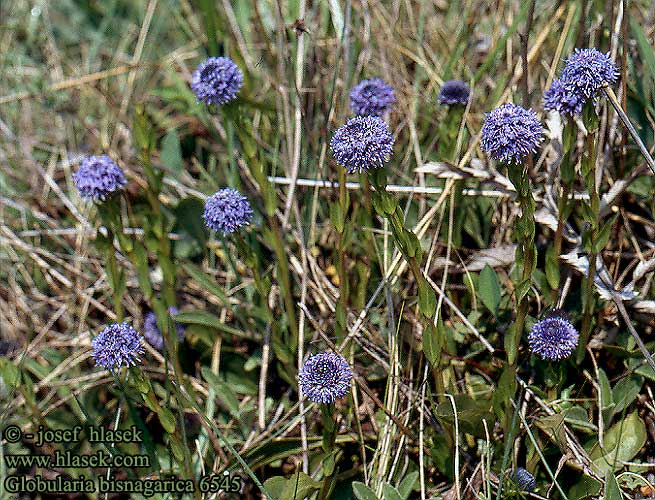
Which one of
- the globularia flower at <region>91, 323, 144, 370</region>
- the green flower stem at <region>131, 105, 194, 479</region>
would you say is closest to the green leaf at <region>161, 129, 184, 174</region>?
the green flower stem at <region>131, 105, 194, 479</region>

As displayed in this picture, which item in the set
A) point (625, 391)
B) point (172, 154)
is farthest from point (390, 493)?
point (172, 154)

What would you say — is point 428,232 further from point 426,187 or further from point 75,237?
point 75,237

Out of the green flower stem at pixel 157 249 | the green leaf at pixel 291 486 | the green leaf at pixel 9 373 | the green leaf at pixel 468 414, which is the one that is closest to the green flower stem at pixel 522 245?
the green leaf at pixel 468 414

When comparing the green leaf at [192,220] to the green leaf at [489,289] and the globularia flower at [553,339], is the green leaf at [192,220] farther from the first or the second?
the globularia flower at [553,339]

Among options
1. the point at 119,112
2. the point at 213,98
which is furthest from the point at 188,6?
the point at 213,98

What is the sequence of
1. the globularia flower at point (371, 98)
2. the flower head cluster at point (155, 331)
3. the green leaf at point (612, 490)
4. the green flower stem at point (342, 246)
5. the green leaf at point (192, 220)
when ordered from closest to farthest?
the green leaf at point (612, 490) → the green flower stem at point (342, 246) → the globularia flower at point (371, 98) → the flower head cluster at point (155, 331) → the green leaf at point (192, 220)

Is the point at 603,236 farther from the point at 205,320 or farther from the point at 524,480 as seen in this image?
the point at 205,320
